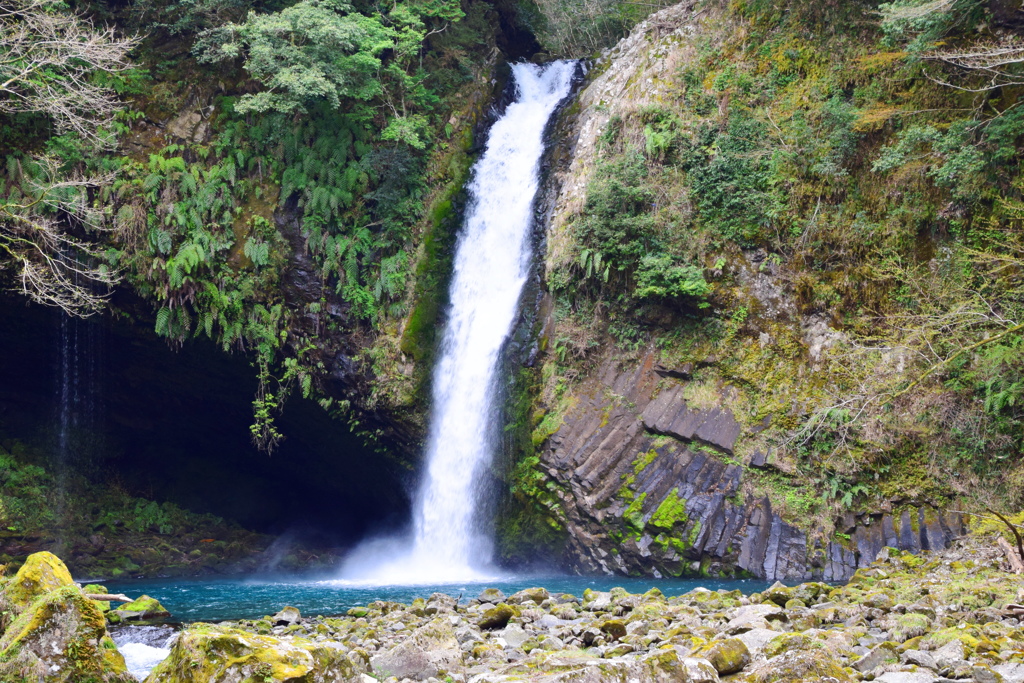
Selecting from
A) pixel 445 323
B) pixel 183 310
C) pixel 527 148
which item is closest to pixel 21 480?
pixel 183 310

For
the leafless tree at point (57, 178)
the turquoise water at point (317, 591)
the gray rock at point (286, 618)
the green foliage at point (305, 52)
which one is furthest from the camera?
the green foliage at point (305, 52)

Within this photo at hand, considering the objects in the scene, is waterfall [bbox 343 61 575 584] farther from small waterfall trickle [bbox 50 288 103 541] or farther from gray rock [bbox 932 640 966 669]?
gray rock [bbox 932 640 966 669]

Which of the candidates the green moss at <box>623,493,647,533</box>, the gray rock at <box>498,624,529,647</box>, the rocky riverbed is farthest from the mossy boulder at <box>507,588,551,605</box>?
the green moss at <box>623,493,647,533</box>

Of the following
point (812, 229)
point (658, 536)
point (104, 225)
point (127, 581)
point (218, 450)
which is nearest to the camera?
point (658, 536)

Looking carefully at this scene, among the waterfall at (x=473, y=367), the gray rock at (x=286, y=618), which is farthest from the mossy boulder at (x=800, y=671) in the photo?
the waterfall at (x=473, y=367)

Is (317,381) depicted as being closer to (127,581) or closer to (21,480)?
(127,581)

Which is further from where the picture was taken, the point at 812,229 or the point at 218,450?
the point at 218,450

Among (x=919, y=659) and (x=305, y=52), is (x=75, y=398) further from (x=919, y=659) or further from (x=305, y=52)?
(x=919, y=659)

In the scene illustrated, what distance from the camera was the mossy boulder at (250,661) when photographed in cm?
300

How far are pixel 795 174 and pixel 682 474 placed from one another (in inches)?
241

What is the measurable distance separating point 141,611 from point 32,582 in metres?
4.06

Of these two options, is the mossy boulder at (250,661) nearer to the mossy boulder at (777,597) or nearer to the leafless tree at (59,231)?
the mossy boulder at (777,597)

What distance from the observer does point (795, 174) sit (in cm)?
1358

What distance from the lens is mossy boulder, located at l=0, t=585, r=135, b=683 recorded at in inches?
138
